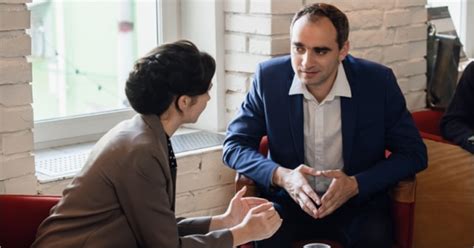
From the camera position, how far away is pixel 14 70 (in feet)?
8.02

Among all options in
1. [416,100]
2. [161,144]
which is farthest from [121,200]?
[416,100]

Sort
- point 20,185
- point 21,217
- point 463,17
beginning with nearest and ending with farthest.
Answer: point 21,217, point 20,185, point 463,17

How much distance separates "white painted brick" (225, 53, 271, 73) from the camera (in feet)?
10.3

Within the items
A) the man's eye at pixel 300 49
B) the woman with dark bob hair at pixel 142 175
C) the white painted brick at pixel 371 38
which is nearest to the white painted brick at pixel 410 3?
the white painted brick at pixel 371 38

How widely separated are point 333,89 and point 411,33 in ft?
3.01

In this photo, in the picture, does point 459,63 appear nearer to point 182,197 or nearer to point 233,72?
point 233,72

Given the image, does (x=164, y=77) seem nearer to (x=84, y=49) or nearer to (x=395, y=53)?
(x=84, y=49)

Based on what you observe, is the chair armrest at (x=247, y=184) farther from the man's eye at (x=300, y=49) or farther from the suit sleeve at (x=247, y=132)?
the man's eye at (x=300, y=49)

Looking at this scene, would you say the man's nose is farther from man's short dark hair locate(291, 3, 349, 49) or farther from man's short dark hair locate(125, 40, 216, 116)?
man's short dark hair locate(125, 40, 216, 116)

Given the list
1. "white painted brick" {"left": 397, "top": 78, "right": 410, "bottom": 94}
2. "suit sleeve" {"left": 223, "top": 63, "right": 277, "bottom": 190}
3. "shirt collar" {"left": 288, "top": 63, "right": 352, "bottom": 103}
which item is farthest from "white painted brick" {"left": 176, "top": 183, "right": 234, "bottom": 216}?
"white painted brick" {"left": 397, "top": 78, "right": 410, "bottom": 94}

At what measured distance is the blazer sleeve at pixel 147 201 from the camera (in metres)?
1.98

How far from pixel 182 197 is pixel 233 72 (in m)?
0.55

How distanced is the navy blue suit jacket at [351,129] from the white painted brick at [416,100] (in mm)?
790

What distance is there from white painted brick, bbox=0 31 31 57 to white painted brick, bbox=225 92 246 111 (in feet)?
3.23
